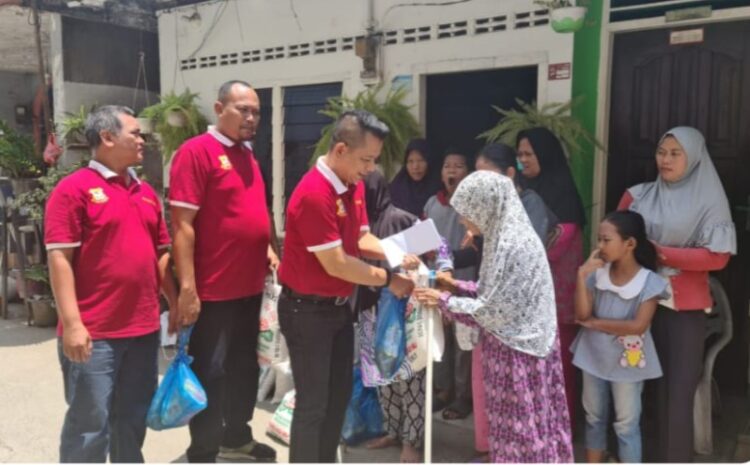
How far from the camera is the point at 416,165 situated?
433 cm

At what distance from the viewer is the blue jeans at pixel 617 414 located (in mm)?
3139

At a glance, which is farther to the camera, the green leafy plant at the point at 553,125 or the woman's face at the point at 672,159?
the green leafy plant at the point at 553,125

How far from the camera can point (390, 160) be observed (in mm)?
4996

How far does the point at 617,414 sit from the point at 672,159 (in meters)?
1.31

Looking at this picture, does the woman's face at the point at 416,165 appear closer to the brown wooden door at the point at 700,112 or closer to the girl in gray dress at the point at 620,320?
the brown wooden door at the point at 700,112

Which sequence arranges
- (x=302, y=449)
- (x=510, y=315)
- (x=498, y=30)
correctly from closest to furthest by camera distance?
(x=510, y=315) < (x=302, y=449) < (x=498, y=30)

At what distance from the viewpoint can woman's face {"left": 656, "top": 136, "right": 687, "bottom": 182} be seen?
3121 mm

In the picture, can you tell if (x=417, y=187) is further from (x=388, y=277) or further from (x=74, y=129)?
(x=74, y=129)

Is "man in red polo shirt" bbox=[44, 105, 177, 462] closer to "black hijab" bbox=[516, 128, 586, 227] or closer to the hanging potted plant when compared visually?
"black hijab" bbox=[516, 128, 586, 227]

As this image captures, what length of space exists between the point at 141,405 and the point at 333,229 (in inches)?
47.5

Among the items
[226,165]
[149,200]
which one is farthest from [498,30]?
[149,200]

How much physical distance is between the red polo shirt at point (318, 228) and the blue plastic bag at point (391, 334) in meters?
0.29

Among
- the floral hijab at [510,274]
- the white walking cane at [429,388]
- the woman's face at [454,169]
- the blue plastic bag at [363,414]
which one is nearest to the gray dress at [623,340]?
the floral hijab at [510,274]

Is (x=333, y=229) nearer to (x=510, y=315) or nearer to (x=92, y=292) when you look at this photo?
(x=510, y=315)
